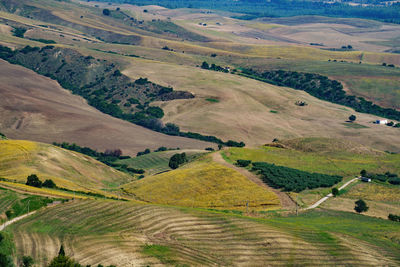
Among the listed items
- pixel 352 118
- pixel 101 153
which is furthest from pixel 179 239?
pixel 352 118

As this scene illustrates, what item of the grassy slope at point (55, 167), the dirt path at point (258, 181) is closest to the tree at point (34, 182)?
the grassy slope at point (55, 167)

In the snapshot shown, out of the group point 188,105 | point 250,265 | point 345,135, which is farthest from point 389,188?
point 188,105

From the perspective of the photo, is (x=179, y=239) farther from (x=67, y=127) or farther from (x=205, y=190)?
(x=67, y=127)

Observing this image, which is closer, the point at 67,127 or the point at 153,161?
the point at 153,161

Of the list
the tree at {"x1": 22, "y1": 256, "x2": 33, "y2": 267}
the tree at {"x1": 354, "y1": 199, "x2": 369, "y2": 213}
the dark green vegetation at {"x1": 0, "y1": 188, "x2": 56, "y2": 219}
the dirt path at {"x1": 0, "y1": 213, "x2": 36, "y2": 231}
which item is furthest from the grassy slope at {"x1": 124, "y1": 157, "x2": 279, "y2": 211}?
the tree at {"x1": 22, "y1": 256, "x2": 33, "y2": 267}

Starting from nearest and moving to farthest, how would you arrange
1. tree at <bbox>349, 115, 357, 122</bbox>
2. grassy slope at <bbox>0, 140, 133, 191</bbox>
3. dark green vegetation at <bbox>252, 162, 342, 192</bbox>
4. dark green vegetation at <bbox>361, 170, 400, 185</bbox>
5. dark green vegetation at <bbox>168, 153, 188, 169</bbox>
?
grassy slope at <bbox>0, 140, 133, 191</bbox> < dark green vegetation at <bbox>252, 162, 342, 192</bbox> < dark green vegetation at <bbox>361, 170, 400, 185</bbox> < dark green vegetation at <bbox>168, 153, 188, 169</bbox> < tree at <bbox>349, 115, 357, 122</bbox>

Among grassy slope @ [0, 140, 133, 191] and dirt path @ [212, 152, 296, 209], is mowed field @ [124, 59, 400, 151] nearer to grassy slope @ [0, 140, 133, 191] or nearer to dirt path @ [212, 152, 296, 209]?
dirt path @ [212, 152, 296, 209]
